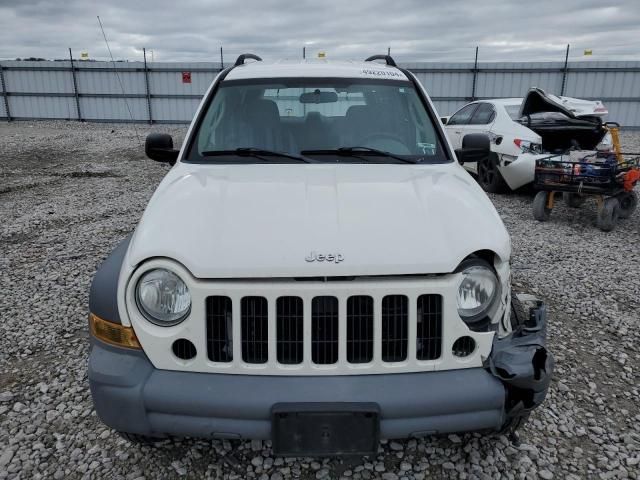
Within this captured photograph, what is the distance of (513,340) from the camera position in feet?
7.27

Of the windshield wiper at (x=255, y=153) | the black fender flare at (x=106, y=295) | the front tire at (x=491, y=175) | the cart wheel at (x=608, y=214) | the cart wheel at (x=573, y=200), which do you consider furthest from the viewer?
the front tire at (x=491, y=175)

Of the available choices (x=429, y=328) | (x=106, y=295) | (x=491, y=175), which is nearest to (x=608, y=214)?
(x=491, y=175)

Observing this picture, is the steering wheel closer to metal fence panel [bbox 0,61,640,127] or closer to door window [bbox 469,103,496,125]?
door window [bbox 469,103,496,125]

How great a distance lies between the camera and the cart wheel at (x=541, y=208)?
764 cm

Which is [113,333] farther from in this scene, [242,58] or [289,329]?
[242,58]

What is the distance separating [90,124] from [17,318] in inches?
876

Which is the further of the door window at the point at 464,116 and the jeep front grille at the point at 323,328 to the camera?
the door window at the point at 464,116

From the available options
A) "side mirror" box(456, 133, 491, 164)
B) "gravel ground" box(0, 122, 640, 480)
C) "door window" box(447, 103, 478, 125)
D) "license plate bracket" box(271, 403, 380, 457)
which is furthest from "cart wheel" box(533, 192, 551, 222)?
"license plate bracket" box(271, 403, 380, 457)

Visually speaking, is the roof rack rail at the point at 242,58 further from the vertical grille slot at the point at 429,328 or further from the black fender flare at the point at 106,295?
the vertical grille slot at the point at 429,328

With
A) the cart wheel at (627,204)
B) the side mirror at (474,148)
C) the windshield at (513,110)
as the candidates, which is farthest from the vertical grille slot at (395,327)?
the windshield at (513,110)

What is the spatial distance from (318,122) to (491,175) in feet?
22.1

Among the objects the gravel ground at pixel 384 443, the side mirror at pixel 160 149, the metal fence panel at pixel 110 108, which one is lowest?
the gravel ground at pixel 384 443

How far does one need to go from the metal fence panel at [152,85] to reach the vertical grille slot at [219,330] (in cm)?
2195

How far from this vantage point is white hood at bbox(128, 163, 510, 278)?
208cm
